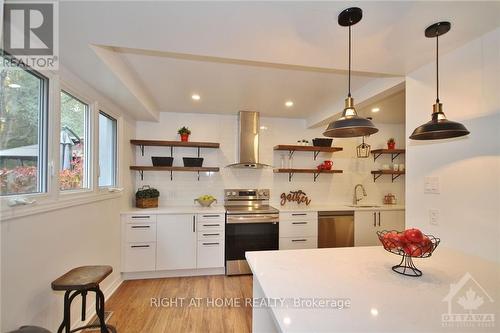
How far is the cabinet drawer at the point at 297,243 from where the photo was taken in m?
3.34

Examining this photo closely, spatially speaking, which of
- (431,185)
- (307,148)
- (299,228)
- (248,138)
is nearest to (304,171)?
(307,148)

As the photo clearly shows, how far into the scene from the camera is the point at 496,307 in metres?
0.92

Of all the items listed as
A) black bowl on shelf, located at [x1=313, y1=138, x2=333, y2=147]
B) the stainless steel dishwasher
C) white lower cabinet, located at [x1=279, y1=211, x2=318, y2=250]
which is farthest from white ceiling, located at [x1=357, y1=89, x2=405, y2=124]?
white lower cabinet, located at [x1=279, y1=211, x2=318, y2=250]

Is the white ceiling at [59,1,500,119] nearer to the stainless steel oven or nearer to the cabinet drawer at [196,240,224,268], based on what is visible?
the stainless steel oven

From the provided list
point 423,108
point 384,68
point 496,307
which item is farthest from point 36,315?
point 423,108

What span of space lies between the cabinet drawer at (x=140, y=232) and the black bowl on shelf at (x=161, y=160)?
0.93 metres

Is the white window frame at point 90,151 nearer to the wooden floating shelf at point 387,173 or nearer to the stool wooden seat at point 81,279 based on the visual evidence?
the stool wooden seat at point 81,279

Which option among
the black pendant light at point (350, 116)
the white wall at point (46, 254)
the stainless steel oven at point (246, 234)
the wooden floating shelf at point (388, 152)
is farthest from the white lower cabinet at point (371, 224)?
the white wall at point (46, 254)

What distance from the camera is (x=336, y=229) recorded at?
347 cm

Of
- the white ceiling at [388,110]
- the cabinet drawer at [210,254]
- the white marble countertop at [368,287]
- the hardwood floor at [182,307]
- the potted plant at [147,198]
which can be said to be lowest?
the hardwood floor at [182,307]

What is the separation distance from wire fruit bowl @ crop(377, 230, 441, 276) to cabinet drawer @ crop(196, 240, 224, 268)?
235 cm

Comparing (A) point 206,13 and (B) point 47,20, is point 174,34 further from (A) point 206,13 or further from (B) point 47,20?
(B) point 47,20

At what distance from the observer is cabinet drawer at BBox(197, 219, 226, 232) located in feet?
10.3

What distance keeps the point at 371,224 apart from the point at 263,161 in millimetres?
1966
